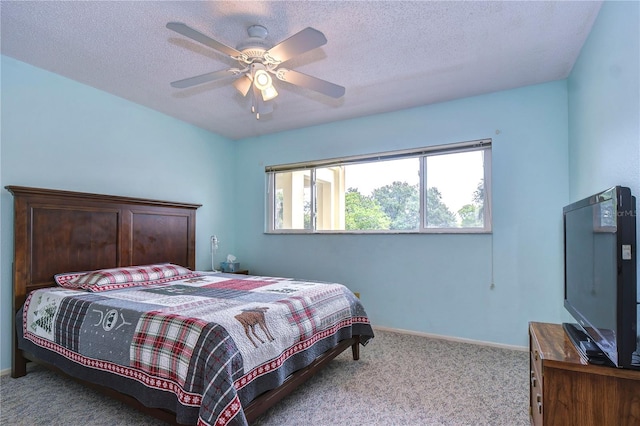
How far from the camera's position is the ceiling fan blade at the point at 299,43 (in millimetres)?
1693

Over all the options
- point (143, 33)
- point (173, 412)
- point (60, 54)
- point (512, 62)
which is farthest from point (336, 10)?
point (173, 412)

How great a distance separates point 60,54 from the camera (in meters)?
2.53

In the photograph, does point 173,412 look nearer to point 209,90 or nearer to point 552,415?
point 552,415

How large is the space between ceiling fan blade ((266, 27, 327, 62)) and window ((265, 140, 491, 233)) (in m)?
2.06

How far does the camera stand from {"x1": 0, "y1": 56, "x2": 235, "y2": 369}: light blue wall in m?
2.58

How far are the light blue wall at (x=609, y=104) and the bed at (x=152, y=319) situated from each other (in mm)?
1858

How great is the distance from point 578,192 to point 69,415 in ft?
12.8

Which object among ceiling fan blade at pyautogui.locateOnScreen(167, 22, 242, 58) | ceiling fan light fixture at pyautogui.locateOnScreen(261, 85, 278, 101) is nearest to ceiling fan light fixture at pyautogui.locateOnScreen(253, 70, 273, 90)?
ceiling fan light fixture at pyautogui.locateOnScreen(261, 85, 278, 101)

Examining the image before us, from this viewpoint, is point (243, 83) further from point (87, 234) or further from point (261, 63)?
point (87, 234)

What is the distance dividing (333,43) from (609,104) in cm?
175

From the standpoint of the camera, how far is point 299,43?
5.90 feet

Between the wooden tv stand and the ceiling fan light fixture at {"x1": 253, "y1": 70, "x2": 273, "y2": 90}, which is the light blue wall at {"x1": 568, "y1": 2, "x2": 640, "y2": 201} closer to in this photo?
the wooden tv stand

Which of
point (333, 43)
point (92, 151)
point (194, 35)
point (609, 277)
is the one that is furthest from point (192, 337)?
point (92, 151)

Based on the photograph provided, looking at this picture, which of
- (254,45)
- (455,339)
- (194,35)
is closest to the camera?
(194,35)
